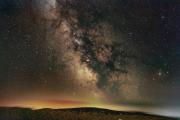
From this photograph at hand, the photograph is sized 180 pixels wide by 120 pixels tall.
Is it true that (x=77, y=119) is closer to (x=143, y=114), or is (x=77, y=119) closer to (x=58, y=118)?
(x=58, y=118)

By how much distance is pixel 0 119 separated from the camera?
49531mm

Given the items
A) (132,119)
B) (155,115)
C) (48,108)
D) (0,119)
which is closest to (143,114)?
(155,115)

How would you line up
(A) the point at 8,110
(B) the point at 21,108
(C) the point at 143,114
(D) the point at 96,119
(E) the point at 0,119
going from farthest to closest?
1. (C) the point at 143,114
2. (B) the point at 21,108
3. (A) the point at 8,110
4. (D) the point at 96,119
5. (E) the point at 0,119

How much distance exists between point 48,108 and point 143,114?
31.2m

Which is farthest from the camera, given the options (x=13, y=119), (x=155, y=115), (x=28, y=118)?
(x=155, y=115)

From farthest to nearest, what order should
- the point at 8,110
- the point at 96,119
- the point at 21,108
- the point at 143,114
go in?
the point at 143,114 → the point at 21,108 → the point at 8,110 → the point at 96,119

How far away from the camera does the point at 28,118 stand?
5922 centimetres

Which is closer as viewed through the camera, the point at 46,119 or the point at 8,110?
the point at 46,119

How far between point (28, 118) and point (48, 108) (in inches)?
836

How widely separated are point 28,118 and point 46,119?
156 inches

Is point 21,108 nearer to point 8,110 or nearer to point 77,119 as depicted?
point 8,110

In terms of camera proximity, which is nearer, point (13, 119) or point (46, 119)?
point (13, 119)

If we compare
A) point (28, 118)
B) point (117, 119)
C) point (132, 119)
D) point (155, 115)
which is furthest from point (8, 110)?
point (155, 115)

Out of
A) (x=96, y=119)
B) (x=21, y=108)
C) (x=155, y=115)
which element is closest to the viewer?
(x=96, y=119)
